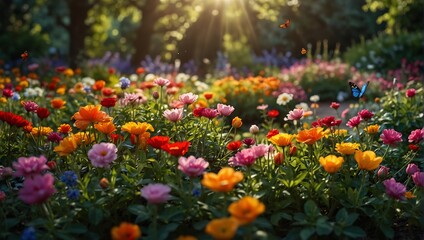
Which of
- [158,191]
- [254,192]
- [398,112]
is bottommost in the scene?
[398,112]

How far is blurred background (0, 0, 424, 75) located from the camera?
545 inches

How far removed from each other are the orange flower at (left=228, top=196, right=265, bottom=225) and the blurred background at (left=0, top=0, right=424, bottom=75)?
29.1ft

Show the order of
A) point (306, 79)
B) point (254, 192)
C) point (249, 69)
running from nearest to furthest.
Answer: point (254, 192)
point (306, 79)
point (249, 69)

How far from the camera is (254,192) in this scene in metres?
2.98

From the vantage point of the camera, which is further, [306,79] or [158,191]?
[306,79]

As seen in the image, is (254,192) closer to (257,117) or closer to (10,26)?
(257,117)

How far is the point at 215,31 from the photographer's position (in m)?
16.5

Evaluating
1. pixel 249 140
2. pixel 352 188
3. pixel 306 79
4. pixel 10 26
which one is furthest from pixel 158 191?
pixel 10 26

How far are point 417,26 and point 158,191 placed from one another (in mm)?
18034

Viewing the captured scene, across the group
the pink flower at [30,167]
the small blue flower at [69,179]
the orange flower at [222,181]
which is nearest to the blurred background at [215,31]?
the small blue flower at [69,179]

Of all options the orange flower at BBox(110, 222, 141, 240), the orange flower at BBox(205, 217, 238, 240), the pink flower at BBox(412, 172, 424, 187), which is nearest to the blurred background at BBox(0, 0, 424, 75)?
the pink flower at BBox(412, 172, 424, 187)

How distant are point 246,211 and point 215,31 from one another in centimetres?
1492

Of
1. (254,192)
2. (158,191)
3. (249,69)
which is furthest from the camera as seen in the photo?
(249,69)

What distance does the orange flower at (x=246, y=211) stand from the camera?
6.39ft
